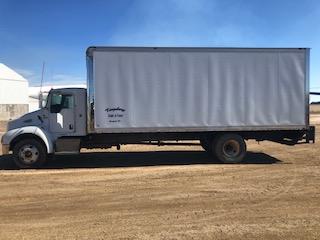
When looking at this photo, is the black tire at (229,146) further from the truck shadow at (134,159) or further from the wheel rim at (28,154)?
the wheel rim at (28,154)

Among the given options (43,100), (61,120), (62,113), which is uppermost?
(43,100)

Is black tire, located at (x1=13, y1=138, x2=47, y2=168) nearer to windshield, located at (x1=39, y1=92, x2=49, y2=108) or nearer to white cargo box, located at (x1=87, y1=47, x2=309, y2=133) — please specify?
windshield, located at (x1=39, y1=92, x2=49, y2=108)

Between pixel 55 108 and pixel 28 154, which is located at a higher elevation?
pixel 55 108

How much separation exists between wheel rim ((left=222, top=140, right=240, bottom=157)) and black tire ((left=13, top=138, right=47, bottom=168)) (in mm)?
5488

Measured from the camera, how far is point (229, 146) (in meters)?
14.9

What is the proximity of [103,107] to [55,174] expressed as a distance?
247cm

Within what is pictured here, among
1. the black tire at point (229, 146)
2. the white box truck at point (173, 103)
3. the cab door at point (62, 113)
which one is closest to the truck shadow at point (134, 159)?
the black tire at point (229, 146)

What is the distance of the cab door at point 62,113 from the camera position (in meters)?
14.4

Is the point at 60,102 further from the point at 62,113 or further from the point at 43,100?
the point at 43,100

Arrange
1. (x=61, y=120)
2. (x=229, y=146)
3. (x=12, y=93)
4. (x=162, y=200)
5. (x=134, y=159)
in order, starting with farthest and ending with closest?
1. (x=12, y=93)
2. (x=134, y=159)
3. (x=229, y=146)
4. (x=61, y=120)
5. (x=162, y=200)

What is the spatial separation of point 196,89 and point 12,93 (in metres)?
64.2

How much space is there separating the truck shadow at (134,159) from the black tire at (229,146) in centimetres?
46

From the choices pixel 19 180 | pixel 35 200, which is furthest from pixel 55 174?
pixel 35 200

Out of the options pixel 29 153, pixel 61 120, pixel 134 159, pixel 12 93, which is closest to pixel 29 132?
pixel 29 153
